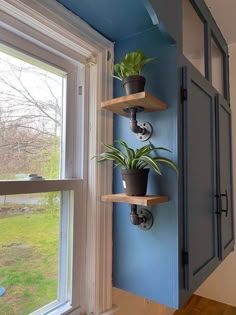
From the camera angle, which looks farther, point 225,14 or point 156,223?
point 225,14

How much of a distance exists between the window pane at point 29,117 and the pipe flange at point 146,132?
0.35 metres

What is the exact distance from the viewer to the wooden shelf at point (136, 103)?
0.96 m

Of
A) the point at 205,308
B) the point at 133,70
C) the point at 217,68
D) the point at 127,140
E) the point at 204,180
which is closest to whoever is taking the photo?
the point at 133,70

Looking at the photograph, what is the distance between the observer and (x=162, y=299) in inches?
39.8

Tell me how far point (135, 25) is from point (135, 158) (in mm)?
598

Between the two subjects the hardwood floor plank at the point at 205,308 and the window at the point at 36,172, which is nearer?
the window at the point at 36,172

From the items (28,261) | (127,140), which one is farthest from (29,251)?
(127,140)

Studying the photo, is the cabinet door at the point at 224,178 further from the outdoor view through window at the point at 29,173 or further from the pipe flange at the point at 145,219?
the outdoor view through window at the point at 29,173

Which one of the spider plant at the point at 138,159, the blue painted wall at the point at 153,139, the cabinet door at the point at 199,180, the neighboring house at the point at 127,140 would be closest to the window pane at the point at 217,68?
the cabinet door at the point at 199,180

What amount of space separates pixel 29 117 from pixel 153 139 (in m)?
0.52

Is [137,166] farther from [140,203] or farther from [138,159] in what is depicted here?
[140,203]

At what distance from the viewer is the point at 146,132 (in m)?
1.12

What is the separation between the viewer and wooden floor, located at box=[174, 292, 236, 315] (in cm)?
199

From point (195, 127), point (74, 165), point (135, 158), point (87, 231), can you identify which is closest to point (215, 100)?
point (195, 127)
